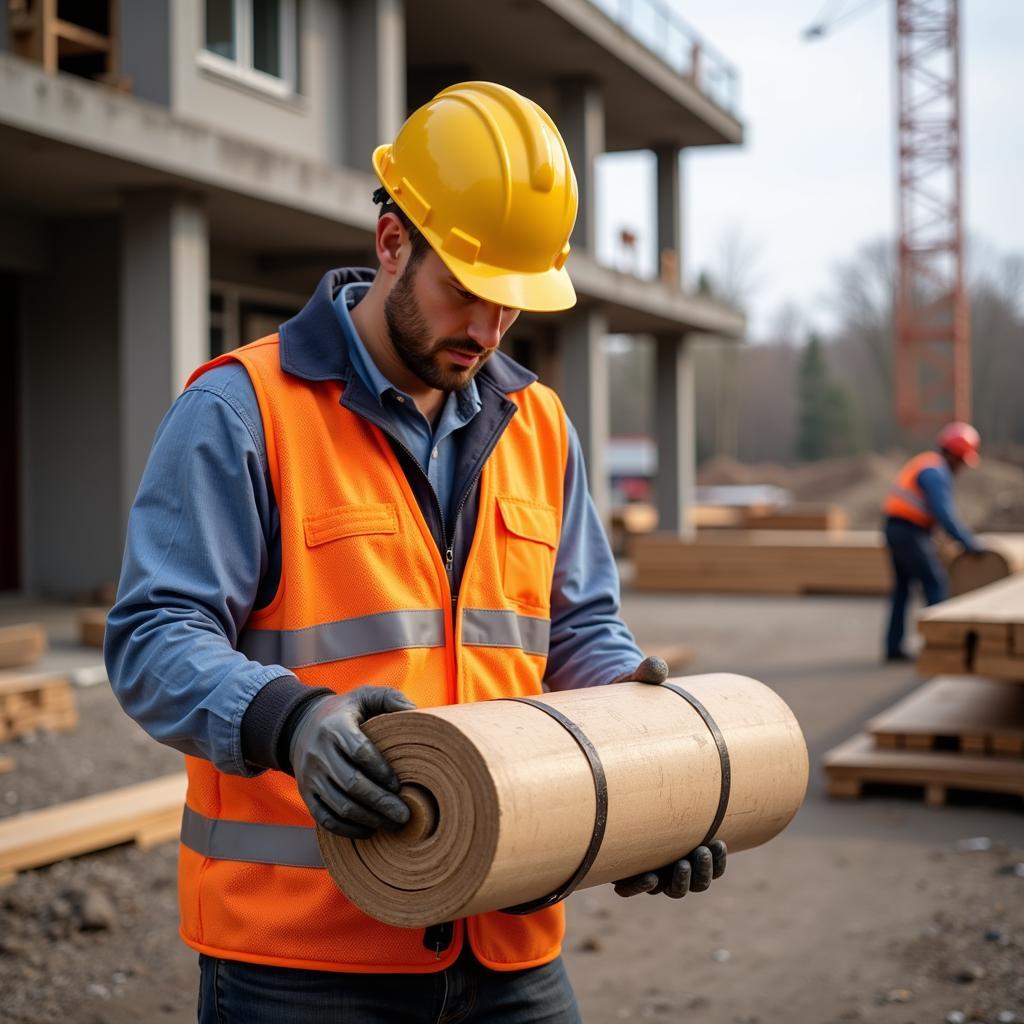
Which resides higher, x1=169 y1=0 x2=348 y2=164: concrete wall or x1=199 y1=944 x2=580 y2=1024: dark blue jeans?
x1=169 y1=0 x2=348 y2=164: concrete wall

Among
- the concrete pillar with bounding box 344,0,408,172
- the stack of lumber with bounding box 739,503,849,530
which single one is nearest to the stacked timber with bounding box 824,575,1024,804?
the concrete pillar with bounding box 344,0,408,172

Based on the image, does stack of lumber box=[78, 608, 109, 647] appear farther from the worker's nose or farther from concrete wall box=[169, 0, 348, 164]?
the worker's nose

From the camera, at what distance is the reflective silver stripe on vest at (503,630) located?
2.31 meters

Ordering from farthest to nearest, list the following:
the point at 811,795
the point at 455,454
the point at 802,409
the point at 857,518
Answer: the point at 802,409 < the point at 857,518 < the point at 811,795 < the point at 455,454

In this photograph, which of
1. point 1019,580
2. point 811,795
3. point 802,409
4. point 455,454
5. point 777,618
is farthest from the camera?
A: point 802,409

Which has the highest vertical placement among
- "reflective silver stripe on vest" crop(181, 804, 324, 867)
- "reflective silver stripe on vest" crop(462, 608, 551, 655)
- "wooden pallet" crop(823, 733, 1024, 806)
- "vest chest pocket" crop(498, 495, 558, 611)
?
"vest chest pocket" crop(498, 495, 558, 611)

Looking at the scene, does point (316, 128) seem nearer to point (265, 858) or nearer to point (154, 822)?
point (154, 822)

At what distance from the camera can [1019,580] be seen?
9.70 meters

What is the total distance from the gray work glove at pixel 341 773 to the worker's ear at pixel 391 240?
83cm

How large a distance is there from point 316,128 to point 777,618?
7770mm

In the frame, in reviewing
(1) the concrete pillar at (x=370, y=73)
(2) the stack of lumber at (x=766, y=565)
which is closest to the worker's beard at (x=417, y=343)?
(1) the concrete pillar at (x=370, y=73)

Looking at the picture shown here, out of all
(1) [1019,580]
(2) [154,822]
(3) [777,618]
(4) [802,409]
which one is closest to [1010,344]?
(4) [802,409]

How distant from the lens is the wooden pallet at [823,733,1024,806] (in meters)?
7.04

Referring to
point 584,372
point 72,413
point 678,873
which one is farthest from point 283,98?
point 678,873
